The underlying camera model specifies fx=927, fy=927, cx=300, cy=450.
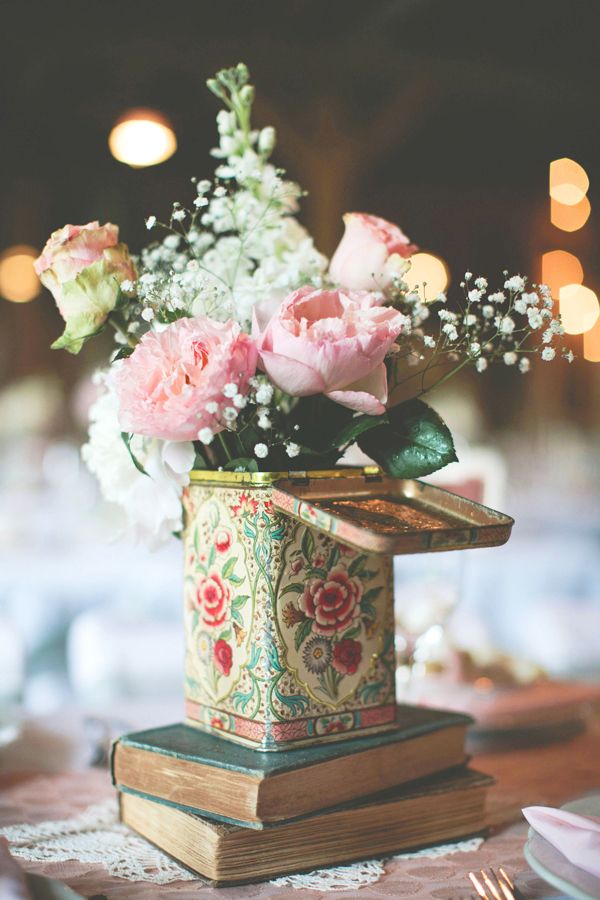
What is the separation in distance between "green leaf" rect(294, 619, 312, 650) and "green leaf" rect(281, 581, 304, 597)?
26 millimetres

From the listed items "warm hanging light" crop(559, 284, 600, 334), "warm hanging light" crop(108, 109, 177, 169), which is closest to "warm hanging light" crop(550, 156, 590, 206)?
"warm hanging light" crop(559, 284, 600, 334)

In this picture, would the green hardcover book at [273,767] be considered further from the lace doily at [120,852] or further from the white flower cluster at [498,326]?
the white flower cluster at [498,326]

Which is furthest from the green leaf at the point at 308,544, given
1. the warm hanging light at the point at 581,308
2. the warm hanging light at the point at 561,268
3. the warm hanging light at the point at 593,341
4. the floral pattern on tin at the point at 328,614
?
the warm hanging light at the point at 561,268

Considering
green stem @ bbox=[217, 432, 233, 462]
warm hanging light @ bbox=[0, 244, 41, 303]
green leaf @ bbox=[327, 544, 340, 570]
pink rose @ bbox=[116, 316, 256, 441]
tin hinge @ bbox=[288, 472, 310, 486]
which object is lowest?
green leaf @ bbox=[327, 544, 340, 570]

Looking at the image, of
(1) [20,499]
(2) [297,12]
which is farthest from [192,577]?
(2) [297,12]

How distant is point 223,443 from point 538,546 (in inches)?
98.0

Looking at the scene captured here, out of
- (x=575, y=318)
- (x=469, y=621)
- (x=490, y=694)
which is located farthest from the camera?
(x=575, y=318)

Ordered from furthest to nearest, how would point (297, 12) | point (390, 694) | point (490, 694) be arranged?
point (297, 12), point (490, 694), point (390, 694)

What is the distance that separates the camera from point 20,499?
3.59 metres

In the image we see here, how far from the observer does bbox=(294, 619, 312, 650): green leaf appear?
2.50 ft

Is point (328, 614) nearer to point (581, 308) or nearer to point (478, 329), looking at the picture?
point (478, 329)

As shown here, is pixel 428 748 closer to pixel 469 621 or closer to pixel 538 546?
pixel 469 621

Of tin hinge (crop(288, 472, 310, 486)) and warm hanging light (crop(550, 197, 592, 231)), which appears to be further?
warm hanging light (crop(550, 197, 592, 231))

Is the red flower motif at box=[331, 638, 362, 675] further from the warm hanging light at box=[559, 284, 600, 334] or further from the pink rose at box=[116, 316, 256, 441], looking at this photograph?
the warm hanging light at box=[559, 284, 600, 334]
